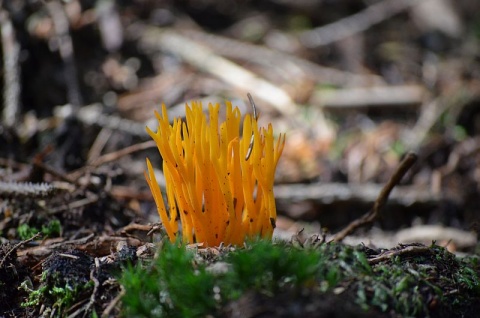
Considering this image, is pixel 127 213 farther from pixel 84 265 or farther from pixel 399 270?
pixel 399 270

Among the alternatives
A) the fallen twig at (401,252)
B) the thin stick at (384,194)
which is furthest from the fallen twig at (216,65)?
the fallen twig at (401,252)

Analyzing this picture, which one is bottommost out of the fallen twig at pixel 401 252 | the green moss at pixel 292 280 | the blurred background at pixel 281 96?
the blurred background at pixel 281 96

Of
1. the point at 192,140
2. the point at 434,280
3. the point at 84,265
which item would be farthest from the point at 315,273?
the point at 84,265

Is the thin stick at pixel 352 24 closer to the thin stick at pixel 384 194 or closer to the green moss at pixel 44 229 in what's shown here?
the thin stick at pixel 384 194

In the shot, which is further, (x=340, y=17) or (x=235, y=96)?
(x=340, y=17)

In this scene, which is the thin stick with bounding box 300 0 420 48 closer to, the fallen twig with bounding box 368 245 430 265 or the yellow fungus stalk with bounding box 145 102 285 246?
the yellow fungus stalk with bounding box 145 102 285 246
